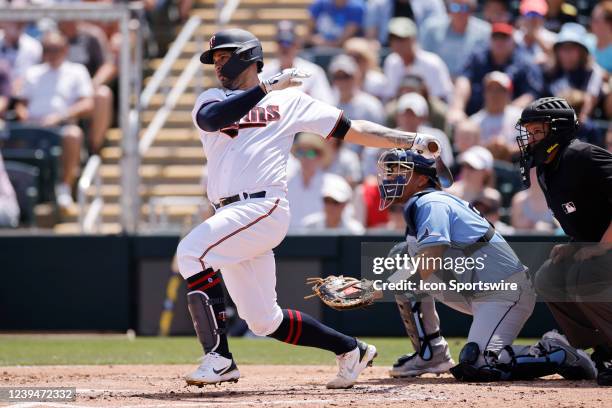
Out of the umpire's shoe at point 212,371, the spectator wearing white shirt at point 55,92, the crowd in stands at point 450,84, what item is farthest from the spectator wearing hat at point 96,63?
the umpire's shoe at point 212,371

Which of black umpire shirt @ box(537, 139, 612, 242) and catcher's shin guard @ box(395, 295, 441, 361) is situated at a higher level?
black umpire shirt @ box(537, 139, 612, 242)

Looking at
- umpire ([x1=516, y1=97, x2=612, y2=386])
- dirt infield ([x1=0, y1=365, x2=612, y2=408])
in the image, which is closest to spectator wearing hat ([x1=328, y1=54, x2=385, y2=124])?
dirt infield ([x1=0, y1=365, x2=612, y2=408])

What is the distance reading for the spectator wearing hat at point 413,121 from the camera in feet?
37.2

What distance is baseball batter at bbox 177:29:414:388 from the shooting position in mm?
5988

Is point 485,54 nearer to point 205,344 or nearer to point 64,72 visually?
point 64,72

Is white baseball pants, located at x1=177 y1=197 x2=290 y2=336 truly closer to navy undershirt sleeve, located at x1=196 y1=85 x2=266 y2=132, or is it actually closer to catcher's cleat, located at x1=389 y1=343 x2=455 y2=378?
navy undershirt sleeve, located at x1=196 y1=85 x2=266 y2=132

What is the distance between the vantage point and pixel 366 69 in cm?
1291

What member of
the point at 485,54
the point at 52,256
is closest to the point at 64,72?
the point at 52,256

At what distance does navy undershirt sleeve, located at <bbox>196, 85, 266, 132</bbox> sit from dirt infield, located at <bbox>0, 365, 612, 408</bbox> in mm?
1439

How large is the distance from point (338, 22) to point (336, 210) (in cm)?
363

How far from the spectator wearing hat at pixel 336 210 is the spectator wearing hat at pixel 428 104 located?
1246 mm

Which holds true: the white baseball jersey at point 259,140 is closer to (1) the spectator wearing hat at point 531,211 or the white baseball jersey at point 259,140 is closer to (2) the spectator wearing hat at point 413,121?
(1) the spectator wearing hat at point 531,211

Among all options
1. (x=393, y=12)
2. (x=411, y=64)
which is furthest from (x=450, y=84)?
(x=393, y=12)

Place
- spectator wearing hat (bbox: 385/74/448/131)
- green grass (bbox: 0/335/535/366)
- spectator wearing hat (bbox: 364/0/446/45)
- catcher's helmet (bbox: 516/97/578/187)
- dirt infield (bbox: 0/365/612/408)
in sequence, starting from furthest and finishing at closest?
spectator wearing hat (bbox: 364/0/446/45) → spectator wearing hat (bbox: 385/74/448/131) → green grass (bbox: 0/335/535/366) → catcher's helmet (bbox: 516/97/578/187) → dirt infield (bbox: 0/365/612/408)
